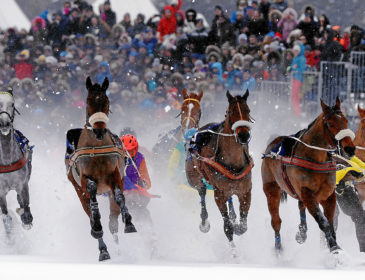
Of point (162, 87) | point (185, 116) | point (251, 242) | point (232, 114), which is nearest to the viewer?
point (232, 114)

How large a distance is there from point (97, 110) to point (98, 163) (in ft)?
1.95

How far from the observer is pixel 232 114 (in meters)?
8.43

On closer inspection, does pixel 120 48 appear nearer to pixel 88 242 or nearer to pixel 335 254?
pixel 88 242

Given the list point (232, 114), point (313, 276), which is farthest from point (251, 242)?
point (313, 276)

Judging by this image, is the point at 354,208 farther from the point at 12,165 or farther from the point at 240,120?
the point at 12,165

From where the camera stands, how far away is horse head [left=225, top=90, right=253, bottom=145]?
8117 millimetres

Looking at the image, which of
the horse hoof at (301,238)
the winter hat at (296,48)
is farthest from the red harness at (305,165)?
the winter hat at (296,48)

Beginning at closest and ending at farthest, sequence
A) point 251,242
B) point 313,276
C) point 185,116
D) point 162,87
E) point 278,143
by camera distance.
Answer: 1. point 313,276
2. point 278,143
3. point 251,242
4. point 185,116
5. point 162,87

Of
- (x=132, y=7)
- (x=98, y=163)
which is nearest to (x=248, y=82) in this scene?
(x=132, y=7)

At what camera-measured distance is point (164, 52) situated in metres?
16.1

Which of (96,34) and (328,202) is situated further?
(96,34)

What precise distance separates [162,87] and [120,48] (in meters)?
1.47

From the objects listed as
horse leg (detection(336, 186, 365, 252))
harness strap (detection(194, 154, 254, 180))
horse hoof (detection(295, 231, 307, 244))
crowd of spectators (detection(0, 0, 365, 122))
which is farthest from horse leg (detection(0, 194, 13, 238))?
crowd of spectators (detection(0, 0, 365, 122))

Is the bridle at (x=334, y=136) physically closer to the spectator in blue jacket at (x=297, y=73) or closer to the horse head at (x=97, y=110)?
the horse head at (x=97, y=110)
